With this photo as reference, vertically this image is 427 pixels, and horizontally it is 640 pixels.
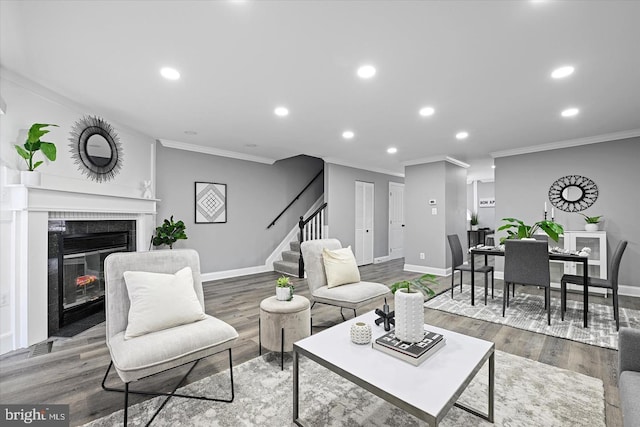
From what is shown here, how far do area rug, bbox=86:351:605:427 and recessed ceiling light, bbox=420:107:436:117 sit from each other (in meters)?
2.64

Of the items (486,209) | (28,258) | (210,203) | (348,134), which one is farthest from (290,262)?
(486,209)

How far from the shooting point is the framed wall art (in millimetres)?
5168

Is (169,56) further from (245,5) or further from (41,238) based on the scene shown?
(41,238)

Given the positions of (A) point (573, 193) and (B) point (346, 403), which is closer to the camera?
(B) point (346, 403)

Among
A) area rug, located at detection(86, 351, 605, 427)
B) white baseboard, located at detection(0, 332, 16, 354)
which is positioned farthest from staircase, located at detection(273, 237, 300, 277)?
white baseboard, located at detection(0, 332, 16, 354)

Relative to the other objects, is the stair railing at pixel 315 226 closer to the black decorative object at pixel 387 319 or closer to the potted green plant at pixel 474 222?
the black decorative object at pixel 387 319

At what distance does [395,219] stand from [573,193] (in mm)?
3921

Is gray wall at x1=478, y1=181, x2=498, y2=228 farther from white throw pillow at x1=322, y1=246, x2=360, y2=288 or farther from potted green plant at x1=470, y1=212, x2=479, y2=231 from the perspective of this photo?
white throw pillow at x1=322, y1=246, x2=360, y2=288

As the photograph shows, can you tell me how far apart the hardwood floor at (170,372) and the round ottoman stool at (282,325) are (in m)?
0.29

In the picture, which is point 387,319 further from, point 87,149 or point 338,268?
point 87,149

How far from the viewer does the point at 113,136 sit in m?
3.81

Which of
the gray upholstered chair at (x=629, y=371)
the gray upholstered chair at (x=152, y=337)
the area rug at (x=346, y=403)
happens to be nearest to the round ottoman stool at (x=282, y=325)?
the area rug at (x=346, y=403)

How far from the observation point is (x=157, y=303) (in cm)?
Answer: 183

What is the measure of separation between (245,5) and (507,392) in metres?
2.97
